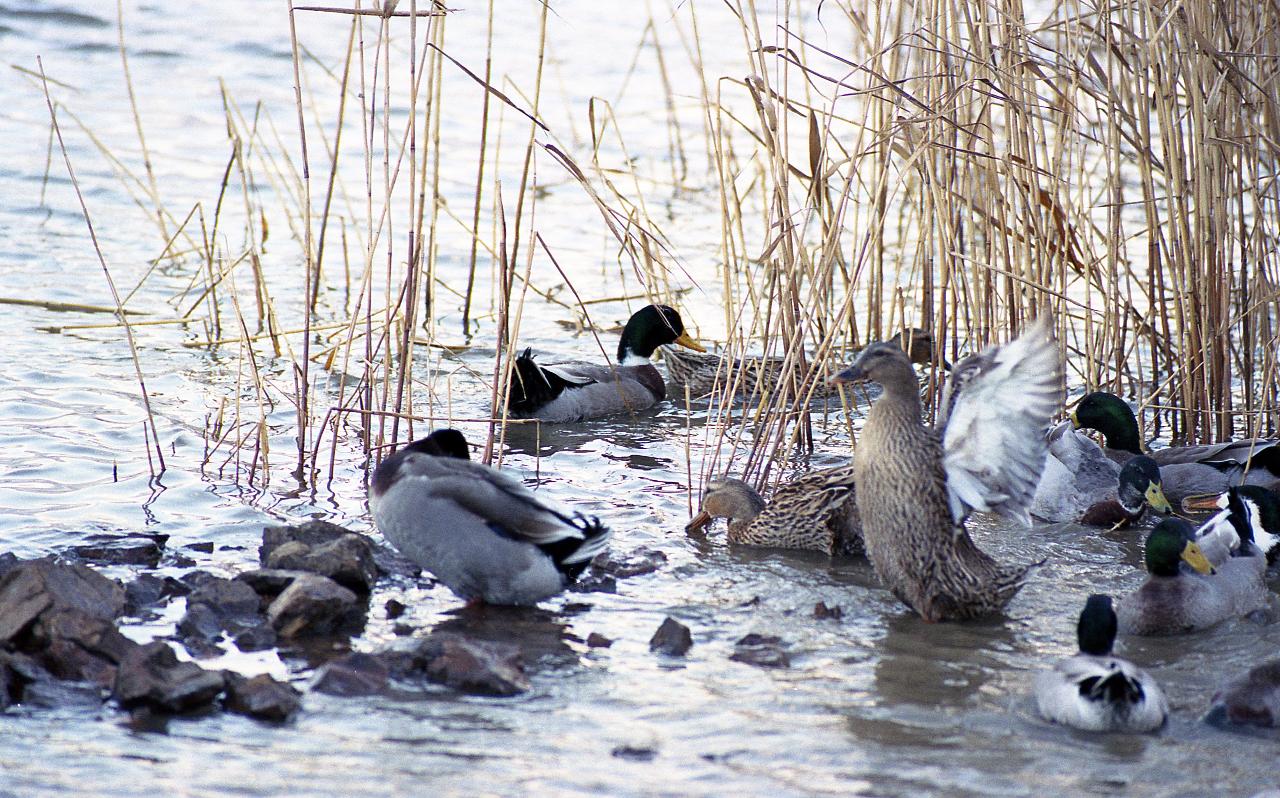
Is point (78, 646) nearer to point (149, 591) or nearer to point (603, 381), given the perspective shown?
point (149, 591)

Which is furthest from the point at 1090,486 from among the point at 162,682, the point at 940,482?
the point at 162,682

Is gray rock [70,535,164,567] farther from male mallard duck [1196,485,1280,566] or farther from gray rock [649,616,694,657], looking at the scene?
male mallard duck [1196,485,1280,566]

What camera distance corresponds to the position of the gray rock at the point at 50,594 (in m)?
4.32

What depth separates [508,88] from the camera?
1352 cm

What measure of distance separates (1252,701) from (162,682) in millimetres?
2802

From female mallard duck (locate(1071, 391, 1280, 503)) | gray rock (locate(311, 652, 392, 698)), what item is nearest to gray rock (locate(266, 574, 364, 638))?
gray rock (locate(311, 652, 392, 698))

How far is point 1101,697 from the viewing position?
3.98 meters

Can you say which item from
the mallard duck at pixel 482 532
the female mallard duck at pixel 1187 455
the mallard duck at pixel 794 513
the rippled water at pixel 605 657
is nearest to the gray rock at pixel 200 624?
the rippled water at pixel 605 657

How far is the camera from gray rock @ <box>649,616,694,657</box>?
4551mm

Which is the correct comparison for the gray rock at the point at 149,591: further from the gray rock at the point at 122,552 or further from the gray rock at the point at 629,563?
the gray rock at the point at 629,563

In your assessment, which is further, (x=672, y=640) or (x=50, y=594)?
(x=672, y=640)

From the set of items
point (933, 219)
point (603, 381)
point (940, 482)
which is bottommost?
point (940, 482)

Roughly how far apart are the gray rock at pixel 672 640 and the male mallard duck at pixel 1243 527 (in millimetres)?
2087

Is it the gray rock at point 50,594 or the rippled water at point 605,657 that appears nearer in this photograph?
the rippled water at point 605,657
